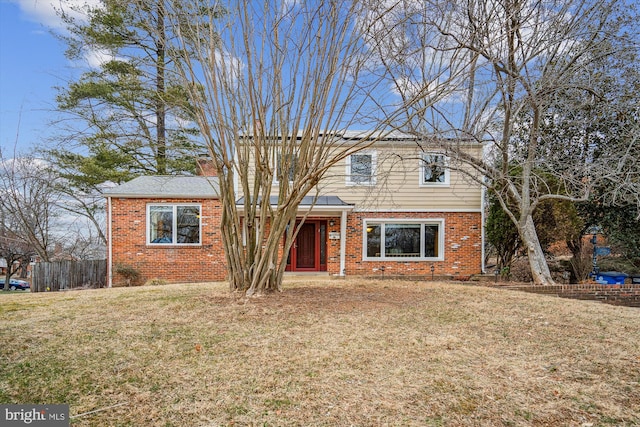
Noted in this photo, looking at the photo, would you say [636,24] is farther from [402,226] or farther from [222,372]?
[222,372]

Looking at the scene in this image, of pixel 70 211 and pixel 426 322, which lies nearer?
pixel 426 322

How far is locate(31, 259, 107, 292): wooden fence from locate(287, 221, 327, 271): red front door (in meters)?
6.11

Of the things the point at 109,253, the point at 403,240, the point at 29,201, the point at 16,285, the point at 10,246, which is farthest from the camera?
the point at 16,285

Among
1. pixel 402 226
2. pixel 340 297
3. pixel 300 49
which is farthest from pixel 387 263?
pixel 300 49

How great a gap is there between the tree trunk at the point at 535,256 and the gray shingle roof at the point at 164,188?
862 centimetres

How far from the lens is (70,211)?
55.1 ft

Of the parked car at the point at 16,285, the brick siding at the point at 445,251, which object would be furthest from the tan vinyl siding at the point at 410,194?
the parked car at the point at 16,285

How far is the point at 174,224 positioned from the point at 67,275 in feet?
11.3

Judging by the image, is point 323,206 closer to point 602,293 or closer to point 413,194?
point 413,194

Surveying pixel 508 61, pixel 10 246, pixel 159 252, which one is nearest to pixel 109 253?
pixel 159 252

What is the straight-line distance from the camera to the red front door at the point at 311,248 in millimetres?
12547

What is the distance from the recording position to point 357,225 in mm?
12109

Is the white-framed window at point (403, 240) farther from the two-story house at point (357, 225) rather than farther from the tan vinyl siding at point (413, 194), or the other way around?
the tan vinyl siding at point (413, 194)

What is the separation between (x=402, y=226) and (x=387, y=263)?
135 cm
